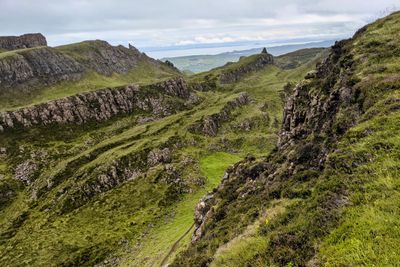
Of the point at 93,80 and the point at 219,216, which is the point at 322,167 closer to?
the point at 219,216

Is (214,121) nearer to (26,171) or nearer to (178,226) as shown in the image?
(26,171)

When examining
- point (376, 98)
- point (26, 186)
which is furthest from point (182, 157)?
point (376, 98)

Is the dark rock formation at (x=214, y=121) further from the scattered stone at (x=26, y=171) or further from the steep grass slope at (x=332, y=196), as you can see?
the steep grass slope at (x=332, y=196)

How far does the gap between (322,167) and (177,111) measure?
152m

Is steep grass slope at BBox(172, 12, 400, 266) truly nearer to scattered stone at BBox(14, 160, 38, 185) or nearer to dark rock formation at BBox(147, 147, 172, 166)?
dark rock formation at BBox(147, 147, 172, 166)

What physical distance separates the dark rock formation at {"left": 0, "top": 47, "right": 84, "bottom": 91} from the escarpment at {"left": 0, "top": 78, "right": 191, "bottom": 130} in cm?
3991

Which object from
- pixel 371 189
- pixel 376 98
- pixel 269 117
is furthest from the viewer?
pixel 269 117

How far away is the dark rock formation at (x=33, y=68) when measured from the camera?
168m

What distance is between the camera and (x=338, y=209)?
20125 mm

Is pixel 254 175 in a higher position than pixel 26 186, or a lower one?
higher

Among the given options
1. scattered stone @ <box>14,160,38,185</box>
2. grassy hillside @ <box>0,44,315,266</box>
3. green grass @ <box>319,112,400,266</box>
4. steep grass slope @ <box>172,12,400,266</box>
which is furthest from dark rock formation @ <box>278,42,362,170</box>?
scattered stone @ <box>14,160,38,185</box>

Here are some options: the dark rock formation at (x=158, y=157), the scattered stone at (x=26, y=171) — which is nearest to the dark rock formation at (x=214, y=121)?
the dark rock formation at (x=158, y=157)

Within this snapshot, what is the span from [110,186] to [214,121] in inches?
2593

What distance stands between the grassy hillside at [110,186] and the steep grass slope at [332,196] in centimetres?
2180
